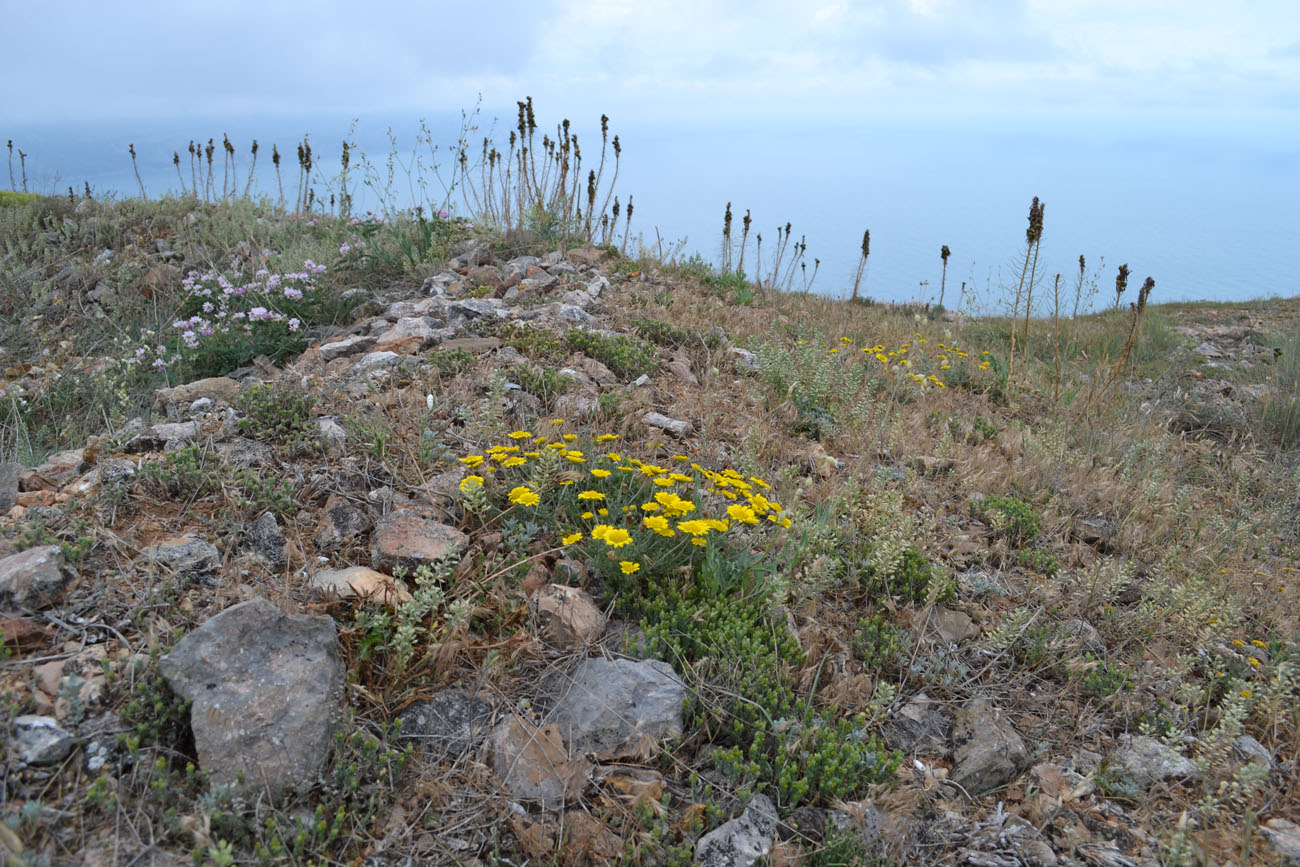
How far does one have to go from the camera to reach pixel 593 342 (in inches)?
187

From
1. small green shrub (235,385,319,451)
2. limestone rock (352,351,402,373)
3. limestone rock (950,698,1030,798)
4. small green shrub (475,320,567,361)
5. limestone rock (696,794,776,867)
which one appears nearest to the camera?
limestone rock (696,794,776,867)

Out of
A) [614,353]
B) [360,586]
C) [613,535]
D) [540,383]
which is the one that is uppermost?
[614,353]

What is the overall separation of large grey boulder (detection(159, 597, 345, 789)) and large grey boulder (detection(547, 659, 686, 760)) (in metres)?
0.63

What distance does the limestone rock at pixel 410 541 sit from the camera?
2549 millimetres

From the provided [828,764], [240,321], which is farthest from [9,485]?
[828,764]

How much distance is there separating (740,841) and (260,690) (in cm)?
126

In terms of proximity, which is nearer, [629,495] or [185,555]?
[185,555]

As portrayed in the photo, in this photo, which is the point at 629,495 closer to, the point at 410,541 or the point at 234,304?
the point at 410,541

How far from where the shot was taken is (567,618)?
2422mm

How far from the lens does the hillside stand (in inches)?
73.4

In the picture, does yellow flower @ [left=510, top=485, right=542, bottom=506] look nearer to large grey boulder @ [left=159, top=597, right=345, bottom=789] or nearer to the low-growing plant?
large grey boulder @ [left=159, top=597, right=345, bottom=789]

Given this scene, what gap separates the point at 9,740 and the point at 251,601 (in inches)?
22.2

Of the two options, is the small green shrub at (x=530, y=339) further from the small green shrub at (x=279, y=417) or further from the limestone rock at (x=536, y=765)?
the limestone rock at (x=536, y=765)

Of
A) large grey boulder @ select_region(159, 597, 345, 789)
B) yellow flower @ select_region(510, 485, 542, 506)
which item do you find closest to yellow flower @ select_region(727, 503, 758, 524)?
yellow flower @ select_region(510, 485, 542, 506)
